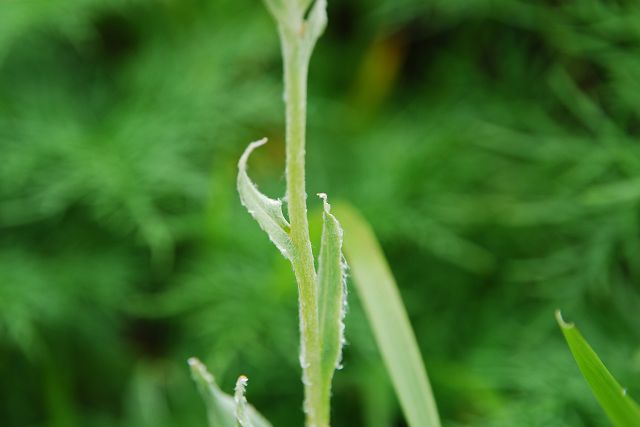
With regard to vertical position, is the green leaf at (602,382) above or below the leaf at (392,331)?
below

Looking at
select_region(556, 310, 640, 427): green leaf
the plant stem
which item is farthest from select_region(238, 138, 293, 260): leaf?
select_region(556, 310, 640, 427): green leaf

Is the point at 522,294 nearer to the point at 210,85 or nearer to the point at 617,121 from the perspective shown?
the point at 617,121

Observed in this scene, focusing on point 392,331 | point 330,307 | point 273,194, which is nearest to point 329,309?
point 330,307

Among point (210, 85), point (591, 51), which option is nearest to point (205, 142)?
point (210, 85)

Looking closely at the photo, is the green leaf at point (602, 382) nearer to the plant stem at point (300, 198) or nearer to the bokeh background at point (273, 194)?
the plant stem at point (300, 198)

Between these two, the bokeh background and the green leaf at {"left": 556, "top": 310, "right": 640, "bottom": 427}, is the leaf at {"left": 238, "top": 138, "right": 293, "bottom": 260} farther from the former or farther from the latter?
the bokeh background

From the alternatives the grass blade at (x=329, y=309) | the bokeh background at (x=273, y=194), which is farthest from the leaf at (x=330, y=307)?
the bokeh background at (x=273, y=194)
